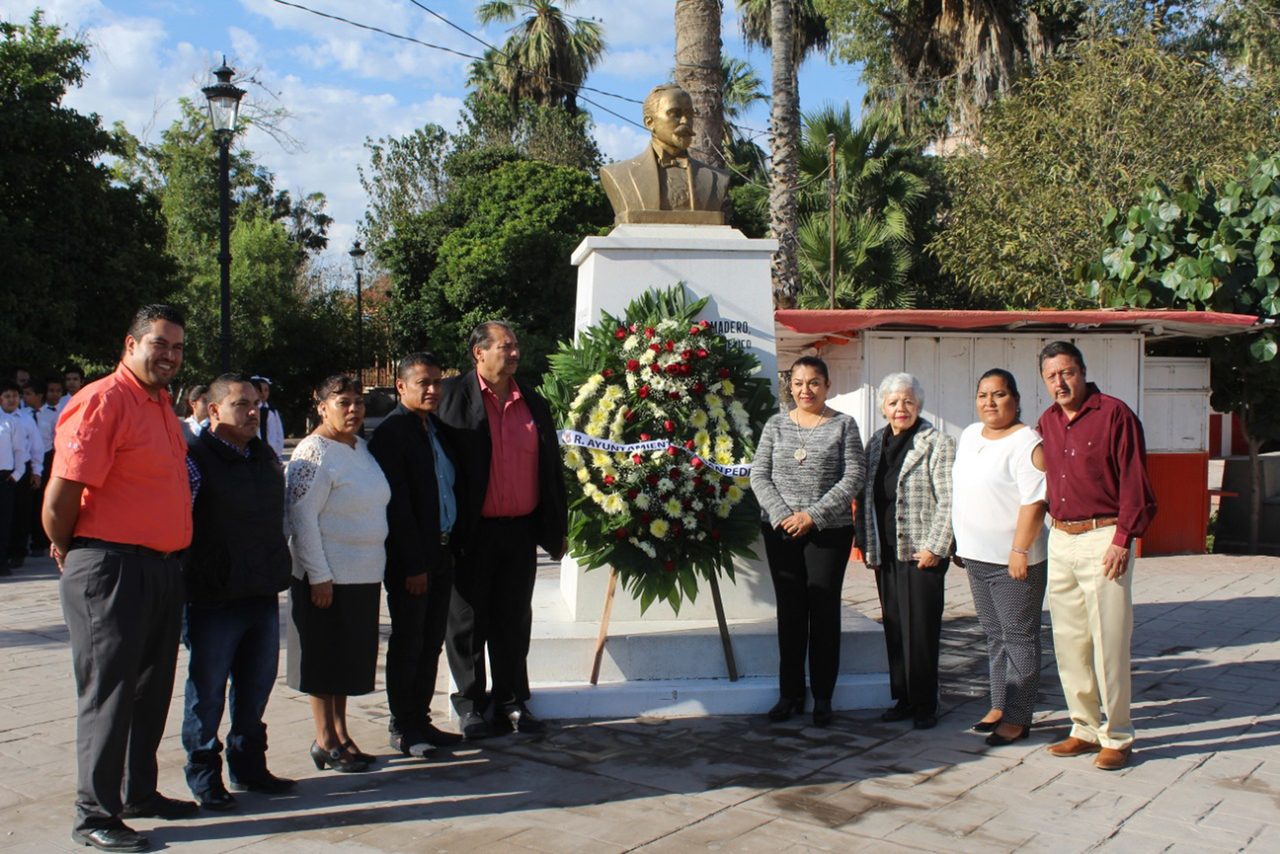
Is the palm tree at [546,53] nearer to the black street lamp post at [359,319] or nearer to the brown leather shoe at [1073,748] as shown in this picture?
the black street lamp post at [359,319]

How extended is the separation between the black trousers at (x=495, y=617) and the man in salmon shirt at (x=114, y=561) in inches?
61.2

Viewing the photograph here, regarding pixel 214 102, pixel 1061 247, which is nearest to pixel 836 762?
pixel 214 102

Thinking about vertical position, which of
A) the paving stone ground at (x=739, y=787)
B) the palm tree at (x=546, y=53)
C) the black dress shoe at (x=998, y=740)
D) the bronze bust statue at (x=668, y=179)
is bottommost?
the paving stone ground at (x=739, y=787)

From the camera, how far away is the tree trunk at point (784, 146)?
42.3 feet

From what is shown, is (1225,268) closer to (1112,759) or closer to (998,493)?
(998,493)

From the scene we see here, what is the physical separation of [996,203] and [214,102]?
10.4 meters

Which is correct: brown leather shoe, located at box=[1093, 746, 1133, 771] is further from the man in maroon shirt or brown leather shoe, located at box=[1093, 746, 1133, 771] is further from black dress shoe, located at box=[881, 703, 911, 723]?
black dress shoe, located at box=[881, 703, 911, 723]

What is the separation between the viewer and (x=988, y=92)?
23484 mm

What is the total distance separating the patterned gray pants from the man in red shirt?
2.10 m

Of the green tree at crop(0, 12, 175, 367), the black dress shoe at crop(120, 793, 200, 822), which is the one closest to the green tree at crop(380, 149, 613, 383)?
the green tree at crop(0, 12, 175, 367)

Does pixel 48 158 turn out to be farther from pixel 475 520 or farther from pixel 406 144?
pixel 406 144

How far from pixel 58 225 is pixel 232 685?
520 inches

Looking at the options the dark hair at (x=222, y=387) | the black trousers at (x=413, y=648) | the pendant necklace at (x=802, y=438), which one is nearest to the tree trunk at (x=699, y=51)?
the pendant necklace at (x=802, y=438)

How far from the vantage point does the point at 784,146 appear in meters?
13.0
